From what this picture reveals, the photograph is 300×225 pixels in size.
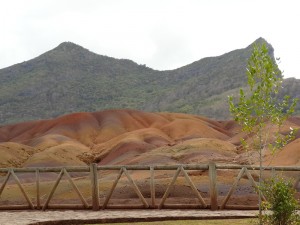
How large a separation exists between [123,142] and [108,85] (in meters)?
89.6

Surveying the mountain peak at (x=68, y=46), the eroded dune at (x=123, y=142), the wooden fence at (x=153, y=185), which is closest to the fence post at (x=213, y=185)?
the wooden fence at (x=153, y=185)

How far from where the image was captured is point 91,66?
165 m

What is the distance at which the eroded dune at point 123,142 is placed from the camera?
1801 inches

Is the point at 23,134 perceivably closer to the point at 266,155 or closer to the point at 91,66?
the point at 266,155

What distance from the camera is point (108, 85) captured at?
492 ft

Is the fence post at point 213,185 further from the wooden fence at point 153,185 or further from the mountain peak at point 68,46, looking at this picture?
the mountain peak at point 68,46

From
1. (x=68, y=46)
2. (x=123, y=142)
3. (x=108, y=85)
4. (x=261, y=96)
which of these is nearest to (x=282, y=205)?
(x=261, y=96)

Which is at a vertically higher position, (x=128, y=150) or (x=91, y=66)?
(x=91, y=66)

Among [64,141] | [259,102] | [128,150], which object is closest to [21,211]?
[259,102]

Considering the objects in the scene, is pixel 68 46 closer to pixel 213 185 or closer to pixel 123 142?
pixel 123 142

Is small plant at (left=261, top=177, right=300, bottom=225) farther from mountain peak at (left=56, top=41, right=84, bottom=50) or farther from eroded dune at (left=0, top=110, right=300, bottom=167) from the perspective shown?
mountain peak at (left=56, top=41, right=84, bottom=50)

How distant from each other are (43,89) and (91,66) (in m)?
24.6

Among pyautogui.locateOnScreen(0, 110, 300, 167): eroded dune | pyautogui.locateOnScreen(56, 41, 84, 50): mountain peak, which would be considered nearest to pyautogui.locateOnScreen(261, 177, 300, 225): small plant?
pyautogui.locateOnScreen(0, 110, 300, 167): eroded dune

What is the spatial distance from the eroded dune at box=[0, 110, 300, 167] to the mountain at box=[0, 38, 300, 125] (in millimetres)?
30086
